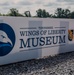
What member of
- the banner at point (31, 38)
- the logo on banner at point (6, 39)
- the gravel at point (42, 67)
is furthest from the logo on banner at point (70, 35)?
the logo on banner at point (6, 39)

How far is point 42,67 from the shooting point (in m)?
10.4

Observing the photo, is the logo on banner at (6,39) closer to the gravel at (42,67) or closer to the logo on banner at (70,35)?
the gravel at (42,67)

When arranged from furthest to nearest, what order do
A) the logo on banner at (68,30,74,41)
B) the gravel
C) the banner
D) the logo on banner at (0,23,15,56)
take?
the logo on banner at (68,30,74,41), the banner, the logo on banner at (0,23,15,56), the gravel

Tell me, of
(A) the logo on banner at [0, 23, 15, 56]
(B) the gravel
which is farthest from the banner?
(B) the gravel

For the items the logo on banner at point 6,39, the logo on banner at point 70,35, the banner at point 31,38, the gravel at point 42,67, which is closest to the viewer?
the gravel at point 42,67

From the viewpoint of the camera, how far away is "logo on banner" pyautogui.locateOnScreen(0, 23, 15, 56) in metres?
10.5

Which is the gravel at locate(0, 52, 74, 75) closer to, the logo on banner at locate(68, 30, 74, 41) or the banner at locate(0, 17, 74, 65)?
the banner at locate(0, 17, 74, 65)

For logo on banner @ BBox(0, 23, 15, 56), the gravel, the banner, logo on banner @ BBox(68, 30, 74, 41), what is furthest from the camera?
logo on banner @ BBox(68, 30, 74, 41)

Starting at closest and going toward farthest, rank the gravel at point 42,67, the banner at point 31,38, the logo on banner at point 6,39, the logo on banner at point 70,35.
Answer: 1. the gravel at point 42,67
2. the logo on banner at point 6,39
3. the banner at point 31,38
4. the logo on banner at point 70,35

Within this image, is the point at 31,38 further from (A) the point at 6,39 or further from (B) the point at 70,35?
(B) the point at 70,35

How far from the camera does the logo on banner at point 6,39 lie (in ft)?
34.4

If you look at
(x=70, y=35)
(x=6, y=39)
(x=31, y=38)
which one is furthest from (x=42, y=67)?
(x=70, y=35)

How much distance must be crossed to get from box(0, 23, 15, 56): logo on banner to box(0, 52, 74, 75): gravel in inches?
23.4

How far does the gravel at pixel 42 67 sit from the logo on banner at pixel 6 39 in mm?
595
